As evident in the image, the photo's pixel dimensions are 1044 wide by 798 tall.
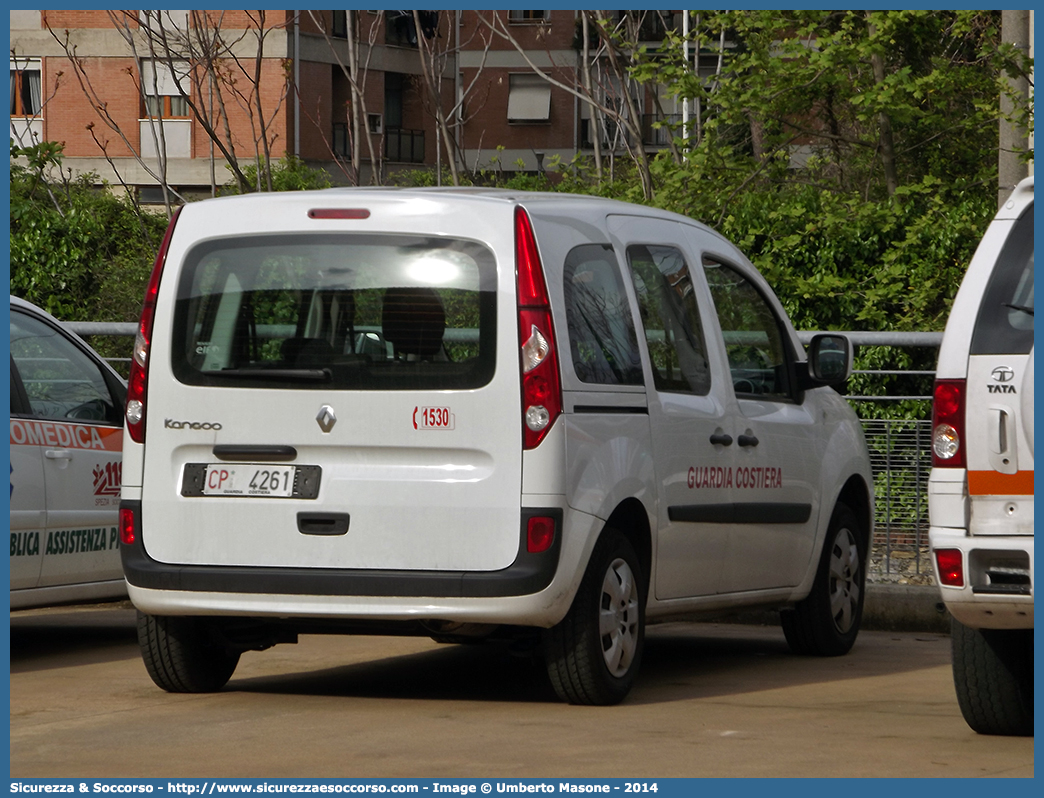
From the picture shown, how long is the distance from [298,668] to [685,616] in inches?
69.2

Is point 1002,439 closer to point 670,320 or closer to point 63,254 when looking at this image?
point 670,320

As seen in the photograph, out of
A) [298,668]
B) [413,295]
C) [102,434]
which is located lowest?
[298,668]

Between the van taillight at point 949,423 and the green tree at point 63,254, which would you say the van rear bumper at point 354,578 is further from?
the green tree at point 63,254

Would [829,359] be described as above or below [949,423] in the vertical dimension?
above

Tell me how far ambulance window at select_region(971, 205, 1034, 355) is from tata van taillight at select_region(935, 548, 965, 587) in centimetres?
62

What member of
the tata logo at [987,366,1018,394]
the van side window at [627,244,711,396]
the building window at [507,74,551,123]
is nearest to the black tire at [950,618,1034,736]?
the tata logo at [987,366,1018,394]

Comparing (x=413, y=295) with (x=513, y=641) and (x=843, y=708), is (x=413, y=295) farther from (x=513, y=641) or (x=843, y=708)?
A: (x=843, y=708)

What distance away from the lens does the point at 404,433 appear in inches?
276

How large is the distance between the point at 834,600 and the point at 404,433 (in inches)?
121

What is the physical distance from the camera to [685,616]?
828cm

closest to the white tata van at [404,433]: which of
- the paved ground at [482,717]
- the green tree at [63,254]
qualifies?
the paved ground at [482,717]

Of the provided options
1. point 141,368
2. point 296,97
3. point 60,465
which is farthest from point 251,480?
point 296,97

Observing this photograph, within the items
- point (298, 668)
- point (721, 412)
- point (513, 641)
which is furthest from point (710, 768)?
point (298, 668)

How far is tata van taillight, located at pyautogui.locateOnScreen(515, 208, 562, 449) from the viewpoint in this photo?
690 cm
